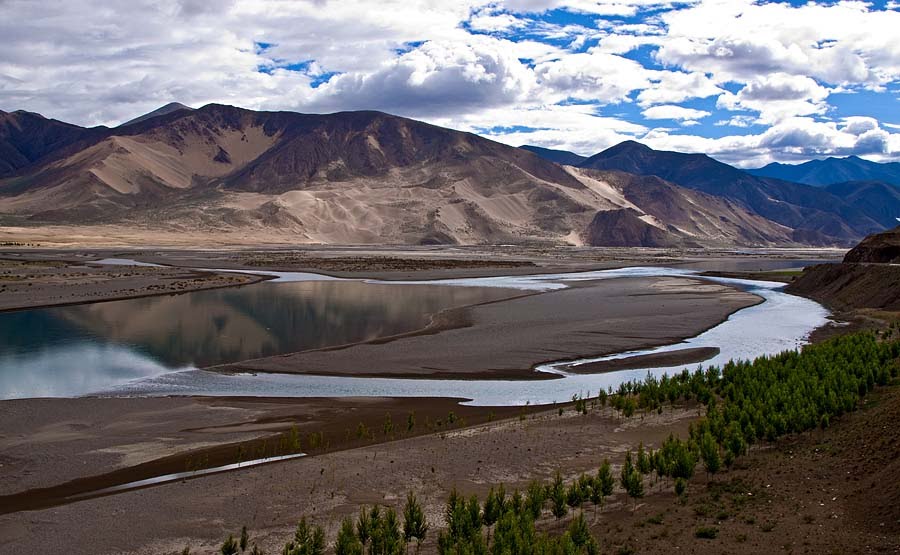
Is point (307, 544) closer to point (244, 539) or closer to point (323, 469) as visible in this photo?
point (244, 539)

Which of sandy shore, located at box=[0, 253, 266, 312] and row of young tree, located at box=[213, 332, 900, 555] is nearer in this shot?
row of young tree, located at box=[213, 332, 900, 555]

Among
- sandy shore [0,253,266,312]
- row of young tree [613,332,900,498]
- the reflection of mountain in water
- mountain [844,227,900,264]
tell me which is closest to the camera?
row of young tree [613,332,900,498]

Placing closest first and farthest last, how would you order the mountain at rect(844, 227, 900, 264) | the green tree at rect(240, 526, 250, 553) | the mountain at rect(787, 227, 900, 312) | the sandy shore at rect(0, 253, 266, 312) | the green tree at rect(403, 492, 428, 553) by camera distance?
the green tree at rect(240, 526, 250, 553) < the green tree at rect(403, 492, 428, 553) < the mountain at rect(787, 227, 900, 312) < the sandy shore at rect(0, 253, 266, 312) < the mountain at rect(844, 227, 900, 264)

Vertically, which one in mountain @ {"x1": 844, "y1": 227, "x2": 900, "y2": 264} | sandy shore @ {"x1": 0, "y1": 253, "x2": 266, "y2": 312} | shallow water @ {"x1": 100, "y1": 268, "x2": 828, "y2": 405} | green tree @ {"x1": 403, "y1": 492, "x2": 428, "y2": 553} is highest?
mountain @ {"x1": 844, "y1": 227, "x2": 900, "y2": 264}

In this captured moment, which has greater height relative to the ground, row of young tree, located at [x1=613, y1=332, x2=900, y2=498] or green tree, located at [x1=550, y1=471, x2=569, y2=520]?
row of young tree, located at [x1=613, y1=332, x2=900, y2=498]

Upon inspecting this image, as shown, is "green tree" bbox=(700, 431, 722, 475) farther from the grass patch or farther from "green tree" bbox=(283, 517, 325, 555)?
"green tree" bbox=(283, 517, 325, 555)

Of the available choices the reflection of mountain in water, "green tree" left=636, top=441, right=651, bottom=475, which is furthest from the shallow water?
"green tree" left=636, top=441, right=651, bottom=475
